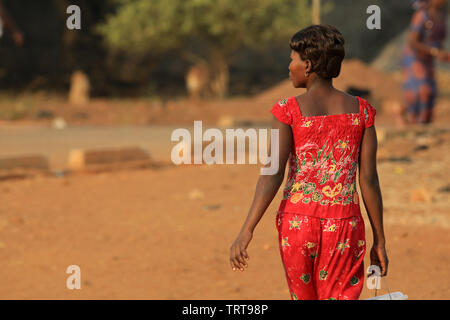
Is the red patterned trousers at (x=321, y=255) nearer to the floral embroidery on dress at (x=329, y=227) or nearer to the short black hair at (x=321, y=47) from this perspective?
the floral embroidery on dress at (x=329, y=227)

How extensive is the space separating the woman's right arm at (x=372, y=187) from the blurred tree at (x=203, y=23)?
1778cm

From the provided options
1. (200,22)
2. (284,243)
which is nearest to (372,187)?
(284,243)

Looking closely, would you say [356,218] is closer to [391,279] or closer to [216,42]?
[391,279]

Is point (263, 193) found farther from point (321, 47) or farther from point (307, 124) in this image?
point (321, 47)

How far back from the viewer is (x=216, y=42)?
70.7 feet

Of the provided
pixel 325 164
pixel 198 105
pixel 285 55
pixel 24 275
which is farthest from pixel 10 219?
pixel 285 55

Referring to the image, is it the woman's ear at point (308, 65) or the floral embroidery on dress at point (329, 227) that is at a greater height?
the woman's ear at point (308, 65)

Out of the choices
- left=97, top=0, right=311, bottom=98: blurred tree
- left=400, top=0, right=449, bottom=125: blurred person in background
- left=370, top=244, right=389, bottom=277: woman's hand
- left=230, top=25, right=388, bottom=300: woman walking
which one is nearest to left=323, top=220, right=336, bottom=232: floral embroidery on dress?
left=230, top=25, right=388, bottom=300: woman walking

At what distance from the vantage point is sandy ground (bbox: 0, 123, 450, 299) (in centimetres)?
428

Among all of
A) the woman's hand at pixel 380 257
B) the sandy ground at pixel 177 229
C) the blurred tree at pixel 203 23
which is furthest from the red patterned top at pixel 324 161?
the blurred tree at pixel 203 23

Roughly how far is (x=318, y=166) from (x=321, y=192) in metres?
0.10

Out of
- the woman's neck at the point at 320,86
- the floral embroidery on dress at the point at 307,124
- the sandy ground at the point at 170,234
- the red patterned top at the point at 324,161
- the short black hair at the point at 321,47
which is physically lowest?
the sandy ground at the point at 170,234

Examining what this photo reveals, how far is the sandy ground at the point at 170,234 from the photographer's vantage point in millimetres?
4277

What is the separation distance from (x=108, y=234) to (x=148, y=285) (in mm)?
1422
